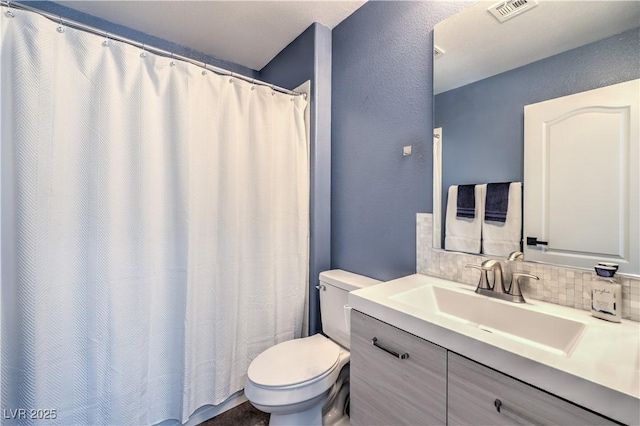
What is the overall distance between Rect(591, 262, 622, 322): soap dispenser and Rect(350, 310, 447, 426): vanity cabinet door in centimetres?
51

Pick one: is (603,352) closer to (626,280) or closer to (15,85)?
(626,280)

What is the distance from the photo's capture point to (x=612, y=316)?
2.49 feet

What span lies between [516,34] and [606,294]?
3.17 feet

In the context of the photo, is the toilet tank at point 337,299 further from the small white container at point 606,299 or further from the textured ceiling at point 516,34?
the textured ceiling at point 516,34

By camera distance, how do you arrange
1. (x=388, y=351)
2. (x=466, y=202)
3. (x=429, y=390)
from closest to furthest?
(x=429, y=390) < (x=388, y=351) < (x=466, y=202)

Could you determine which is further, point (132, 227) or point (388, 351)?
point (132, 227)

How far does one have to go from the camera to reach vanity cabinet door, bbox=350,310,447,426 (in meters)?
0.75

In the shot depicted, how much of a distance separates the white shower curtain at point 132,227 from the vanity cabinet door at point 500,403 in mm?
1177

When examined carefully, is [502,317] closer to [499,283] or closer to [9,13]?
[499,283]

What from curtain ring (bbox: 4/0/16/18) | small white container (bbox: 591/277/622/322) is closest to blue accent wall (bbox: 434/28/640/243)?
small white container (bbox: 591/277/622/322)

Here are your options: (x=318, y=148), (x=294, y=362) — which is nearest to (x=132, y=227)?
(x=294, y=362)

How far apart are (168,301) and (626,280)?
1.80 metres

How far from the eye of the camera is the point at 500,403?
0.61 meters

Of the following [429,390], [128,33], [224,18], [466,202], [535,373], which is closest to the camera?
[535,373]
